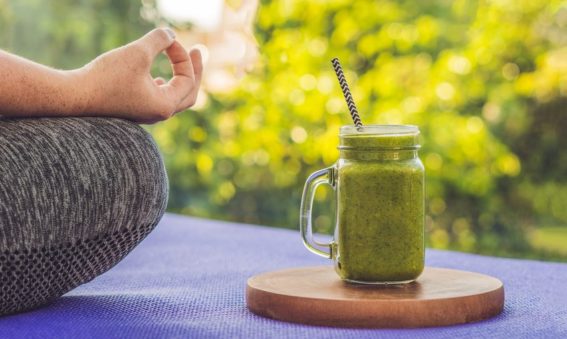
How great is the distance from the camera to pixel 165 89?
4.23ft

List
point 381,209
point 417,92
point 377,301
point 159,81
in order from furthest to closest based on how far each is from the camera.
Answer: point 417,92 → point 159,81 → point 381,209 → point 377,301

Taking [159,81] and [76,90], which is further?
[159,81]

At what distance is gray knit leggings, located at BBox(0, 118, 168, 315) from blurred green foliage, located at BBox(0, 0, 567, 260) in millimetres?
3713

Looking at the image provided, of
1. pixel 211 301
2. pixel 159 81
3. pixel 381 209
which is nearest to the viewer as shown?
pixel 381 209

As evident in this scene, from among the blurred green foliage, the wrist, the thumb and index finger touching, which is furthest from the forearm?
the blurred green foliage

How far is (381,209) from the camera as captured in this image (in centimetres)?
116

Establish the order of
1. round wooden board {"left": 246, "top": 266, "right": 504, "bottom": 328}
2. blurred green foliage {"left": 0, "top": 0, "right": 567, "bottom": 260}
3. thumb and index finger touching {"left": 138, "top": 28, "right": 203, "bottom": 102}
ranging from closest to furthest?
round wooden board {"left": 246, "top": 266, "right": 504, "bottom": 328} < thumb and index finger touching {"left": 138, "top": 28, "right": 203, "bottom": 102} < blurred green foliage {"left": 0, "top": 0, "right": 567, "bottom": 260}

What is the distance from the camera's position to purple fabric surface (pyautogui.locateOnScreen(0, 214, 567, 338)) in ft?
3.45

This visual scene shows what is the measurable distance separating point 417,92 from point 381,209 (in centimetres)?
402

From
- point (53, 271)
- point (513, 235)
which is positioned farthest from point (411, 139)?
point (513, 235)

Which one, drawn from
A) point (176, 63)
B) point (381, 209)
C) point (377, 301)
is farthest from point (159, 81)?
point (377, 301)

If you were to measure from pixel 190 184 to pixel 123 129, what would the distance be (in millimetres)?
4422

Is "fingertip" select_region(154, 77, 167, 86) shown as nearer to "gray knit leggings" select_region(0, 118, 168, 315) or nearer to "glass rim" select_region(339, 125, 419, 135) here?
"gray knit leggings" select_region(0, 118, 168, 315)

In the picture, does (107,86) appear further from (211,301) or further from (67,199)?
(211,301)
